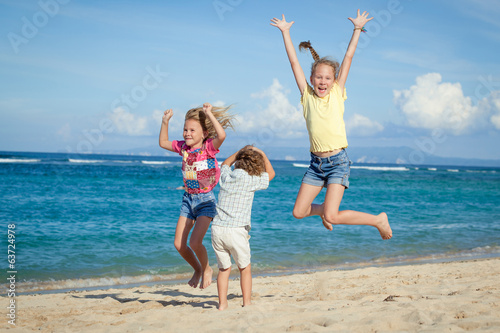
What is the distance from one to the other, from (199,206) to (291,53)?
6.70 feet

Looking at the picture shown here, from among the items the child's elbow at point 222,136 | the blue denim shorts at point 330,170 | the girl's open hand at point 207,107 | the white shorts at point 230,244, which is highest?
the girl's open hand at point 207,107

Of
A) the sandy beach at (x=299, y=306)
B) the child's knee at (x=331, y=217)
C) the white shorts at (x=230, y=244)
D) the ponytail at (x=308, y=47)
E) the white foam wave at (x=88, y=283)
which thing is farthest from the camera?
the white foam wave at (x=88, y=283)

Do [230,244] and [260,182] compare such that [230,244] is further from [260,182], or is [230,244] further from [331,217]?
[331,217]

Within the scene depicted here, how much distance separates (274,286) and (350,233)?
5297 millimetres

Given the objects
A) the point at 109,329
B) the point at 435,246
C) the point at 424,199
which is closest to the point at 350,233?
the point at 435,246

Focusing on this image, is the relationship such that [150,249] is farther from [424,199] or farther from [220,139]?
[424,199]

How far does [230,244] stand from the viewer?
4406 millimetres

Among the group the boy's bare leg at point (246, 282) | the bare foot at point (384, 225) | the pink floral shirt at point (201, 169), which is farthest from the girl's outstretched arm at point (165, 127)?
the bare foot at point (384, 225)

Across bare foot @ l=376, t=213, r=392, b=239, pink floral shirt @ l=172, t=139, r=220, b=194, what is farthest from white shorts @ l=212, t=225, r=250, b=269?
bare foot @ l=376, t=213, r=392, b=239

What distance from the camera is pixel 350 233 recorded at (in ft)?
36.7

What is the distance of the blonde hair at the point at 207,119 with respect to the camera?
5137 millimetres

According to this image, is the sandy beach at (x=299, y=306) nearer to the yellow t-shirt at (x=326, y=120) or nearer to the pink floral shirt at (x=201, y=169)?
the pink floral shirt at (x=201, y=169)

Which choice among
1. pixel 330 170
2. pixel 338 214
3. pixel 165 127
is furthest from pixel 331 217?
pixel 165 127

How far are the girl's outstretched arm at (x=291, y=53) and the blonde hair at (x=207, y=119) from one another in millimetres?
884
